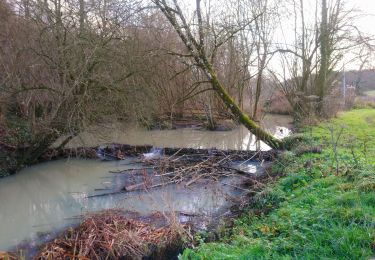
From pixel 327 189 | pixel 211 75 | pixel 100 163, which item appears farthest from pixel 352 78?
pixel 327 189

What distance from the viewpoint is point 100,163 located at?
13.8 meters

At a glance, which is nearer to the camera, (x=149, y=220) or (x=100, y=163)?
(x=149, y=220)

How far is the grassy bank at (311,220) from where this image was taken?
418cm

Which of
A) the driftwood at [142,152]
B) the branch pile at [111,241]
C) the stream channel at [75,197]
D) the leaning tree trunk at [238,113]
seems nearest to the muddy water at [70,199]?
the stream channel at [75,197]

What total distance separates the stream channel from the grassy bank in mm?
1582

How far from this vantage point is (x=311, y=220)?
195 inches

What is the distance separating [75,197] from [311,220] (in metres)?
6.98

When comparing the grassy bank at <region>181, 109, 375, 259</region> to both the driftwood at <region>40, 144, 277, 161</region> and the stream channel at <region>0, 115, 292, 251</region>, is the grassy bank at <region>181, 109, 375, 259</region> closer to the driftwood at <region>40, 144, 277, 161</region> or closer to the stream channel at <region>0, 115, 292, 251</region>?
the stream channel at <region>0, 115, 292, 251</region>

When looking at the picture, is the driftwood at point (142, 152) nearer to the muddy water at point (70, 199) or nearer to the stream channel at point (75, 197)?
the stream channel at point (75, 197)

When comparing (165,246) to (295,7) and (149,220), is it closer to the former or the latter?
(149,220)

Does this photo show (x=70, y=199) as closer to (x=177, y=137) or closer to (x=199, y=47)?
(x=199, y=47)

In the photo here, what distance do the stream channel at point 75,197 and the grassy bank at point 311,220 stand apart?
5.19ft

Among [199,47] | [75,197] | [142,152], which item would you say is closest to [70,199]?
[75,197]

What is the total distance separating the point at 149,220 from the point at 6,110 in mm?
9015
